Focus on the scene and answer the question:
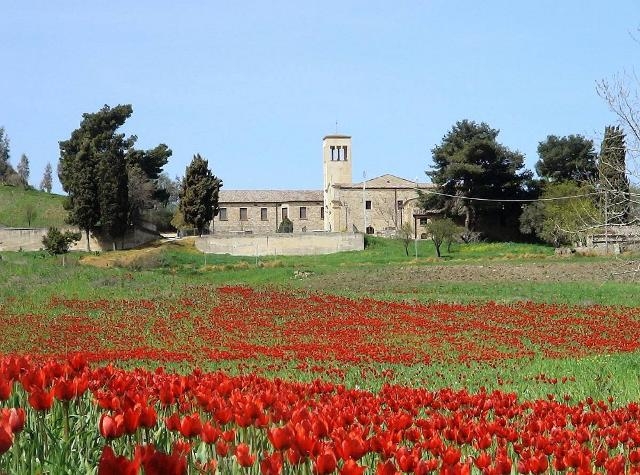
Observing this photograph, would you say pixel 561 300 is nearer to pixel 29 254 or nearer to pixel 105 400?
pixel 105 400

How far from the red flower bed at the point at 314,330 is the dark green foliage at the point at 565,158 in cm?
5278

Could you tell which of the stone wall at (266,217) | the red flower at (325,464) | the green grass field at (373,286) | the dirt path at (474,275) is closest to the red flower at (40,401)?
the red flower at (325,464)

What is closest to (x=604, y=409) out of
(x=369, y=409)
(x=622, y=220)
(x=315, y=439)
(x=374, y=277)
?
(x=369, y=409)

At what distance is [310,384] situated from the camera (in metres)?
8.26

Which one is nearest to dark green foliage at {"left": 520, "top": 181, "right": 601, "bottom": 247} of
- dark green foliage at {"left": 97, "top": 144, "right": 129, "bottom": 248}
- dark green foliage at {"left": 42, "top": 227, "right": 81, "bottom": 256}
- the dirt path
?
the dirt path

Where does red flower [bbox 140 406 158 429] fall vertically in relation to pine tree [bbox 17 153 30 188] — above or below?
below

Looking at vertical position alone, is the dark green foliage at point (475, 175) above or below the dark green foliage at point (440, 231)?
above

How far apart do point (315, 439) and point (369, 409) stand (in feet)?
7.56

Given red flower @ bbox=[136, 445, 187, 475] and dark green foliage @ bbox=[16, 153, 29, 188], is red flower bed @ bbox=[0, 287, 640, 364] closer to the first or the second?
red flower @ bbox=[136, 445, 187, 475]

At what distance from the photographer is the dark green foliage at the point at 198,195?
70.0 meters

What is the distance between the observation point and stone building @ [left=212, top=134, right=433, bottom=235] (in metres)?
82.4

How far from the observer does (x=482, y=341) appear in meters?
18.0

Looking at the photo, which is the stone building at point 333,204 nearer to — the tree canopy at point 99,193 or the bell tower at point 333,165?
the bell tower at point 333,165

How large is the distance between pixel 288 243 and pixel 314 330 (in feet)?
149
